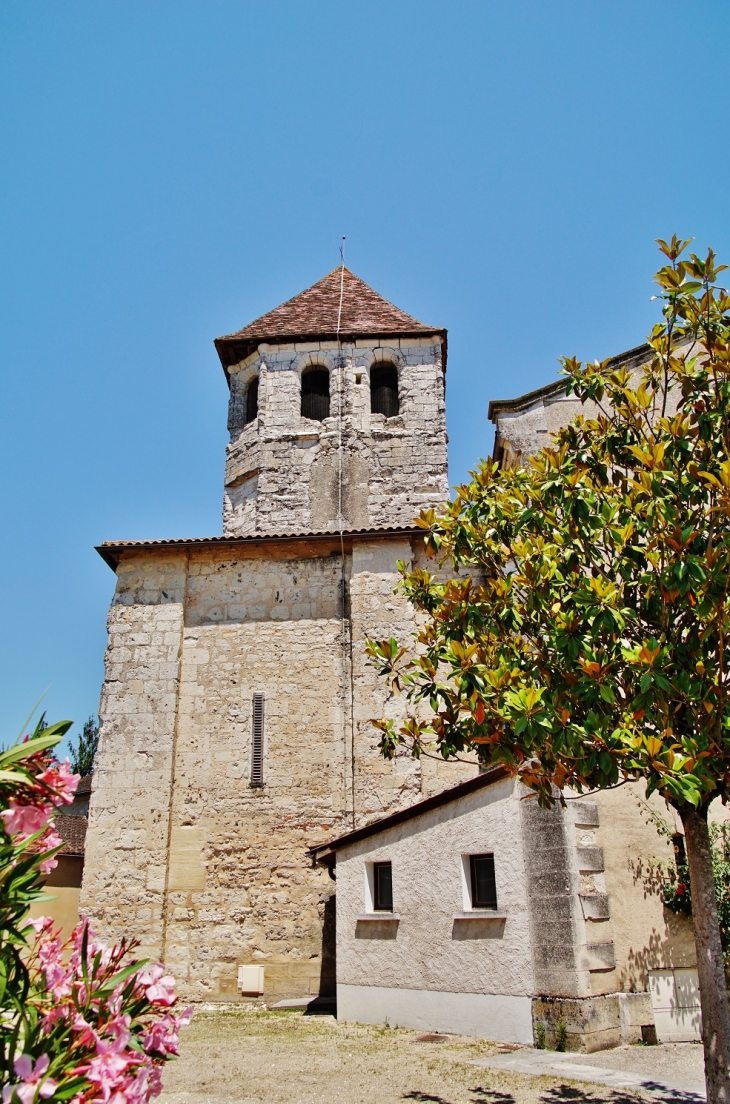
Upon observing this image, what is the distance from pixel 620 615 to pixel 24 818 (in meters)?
3.75

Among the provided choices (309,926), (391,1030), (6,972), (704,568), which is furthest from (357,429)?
(6,972)

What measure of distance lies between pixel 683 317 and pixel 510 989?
6.25 metres

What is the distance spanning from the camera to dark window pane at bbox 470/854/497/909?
8.30 meters

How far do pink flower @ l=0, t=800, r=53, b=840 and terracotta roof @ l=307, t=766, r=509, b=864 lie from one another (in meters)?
5.94

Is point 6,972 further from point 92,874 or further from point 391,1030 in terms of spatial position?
point 92,874

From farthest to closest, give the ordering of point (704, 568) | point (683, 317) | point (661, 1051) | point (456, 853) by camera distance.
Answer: point (456, 853) → point (661, 1051) → point (683, 317) → point (704, 568)

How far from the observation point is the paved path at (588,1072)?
18.9ft

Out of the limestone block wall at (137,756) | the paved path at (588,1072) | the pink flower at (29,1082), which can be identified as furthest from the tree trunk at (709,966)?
the limestone block wall at (137,756)

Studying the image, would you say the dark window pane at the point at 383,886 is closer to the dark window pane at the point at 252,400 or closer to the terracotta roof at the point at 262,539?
the terracotta roof at the point at 262,539

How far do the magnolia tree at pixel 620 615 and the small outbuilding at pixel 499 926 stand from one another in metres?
1.67

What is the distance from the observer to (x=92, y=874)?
37.9 ft

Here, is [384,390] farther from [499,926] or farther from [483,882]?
[499,926]

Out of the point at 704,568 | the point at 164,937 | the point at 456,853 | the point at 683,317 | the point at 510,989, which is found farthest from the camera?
the point at 164,937

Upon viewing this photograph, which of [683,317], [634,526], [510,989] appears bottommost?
[510,989]
